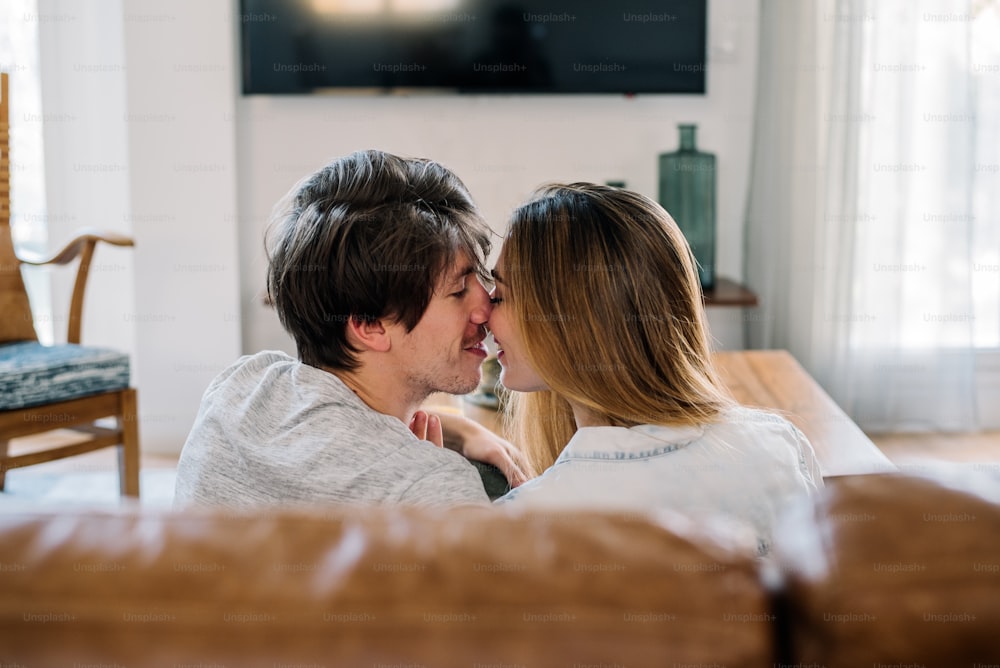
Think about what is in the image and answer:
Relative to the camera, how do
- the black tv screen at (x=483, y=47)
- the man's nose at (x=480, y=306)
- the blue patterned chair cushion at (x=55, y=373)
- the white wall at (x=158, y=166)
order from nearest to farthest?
the man's nose at (x=480, y=306), the blue patterned chair cushion at (x=55, y=373), the white wall at (x=158, y=166), the black tv screen at (x=483, y=47)

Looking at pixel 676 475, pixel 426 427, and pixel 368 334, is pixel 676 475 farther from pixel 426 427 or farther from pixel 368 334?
pixel 426 427

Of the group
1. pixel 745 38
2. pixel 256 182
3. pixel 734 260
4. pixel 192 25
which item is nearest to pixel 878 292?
pixel 734 260

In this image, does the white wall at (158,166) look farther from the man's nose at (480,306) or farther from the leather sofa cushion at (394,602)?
the leather sofa cushion at (394,602)

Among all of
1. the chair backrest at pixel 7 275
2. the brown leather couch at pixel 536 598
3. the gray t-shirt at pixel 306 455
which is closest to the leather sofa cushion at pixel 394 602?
the brown leather couch at pixel 536 598

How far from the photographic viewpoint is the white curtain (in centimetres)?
376

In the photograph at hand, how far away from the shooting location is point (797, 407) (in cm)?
220

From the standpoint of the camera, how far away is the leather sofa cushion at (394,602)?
496mm

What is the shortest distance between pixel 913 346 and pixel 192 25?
287 centimetres

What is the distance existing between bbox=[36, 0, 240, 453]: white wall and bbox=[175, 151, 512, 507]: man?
248 cm

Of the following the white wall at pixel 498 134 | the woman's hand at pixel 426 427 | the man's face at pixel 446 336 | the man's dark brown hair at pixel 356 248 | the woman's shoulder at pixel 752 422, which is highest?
the white wall at pixel 498 134

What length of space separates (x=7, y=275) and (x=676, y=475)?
2.67 m

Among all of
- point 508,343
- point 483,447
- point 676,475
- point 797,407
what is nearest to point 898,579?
point 676,475

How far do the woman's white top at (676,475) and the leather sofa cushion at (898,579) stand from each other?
482 millimetres

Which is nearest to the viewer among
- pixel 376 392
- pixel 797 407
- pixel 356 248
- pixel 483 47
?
pixel 356 248
